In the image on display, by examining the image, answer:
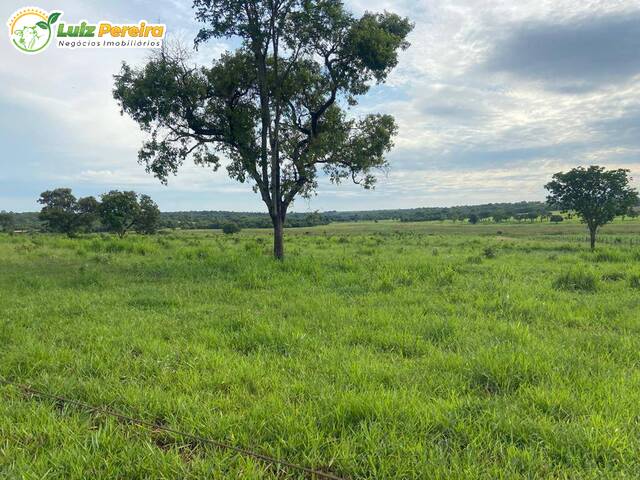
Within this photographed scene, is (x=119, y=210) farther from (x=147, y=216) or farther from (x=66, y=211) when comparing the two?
(x=66, y=211)

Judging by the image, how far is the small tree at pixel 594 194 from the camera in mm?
28922

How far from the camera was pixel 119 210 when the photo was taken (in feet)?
176

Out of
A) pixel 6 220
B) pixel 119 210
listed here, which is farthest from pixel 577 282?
pixel 6 220

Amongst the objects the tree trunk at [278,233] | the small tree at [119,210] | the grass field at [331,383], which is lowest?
the grass field at [331,383]

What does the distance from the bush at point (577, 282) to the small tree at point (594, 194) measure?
2117 centimetres

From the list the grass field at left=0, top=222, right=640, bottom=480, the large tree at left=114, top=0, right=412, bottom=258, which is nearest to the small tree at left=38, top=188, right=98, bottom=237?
the large tree at left=114, top=0, right=412, bottom=258

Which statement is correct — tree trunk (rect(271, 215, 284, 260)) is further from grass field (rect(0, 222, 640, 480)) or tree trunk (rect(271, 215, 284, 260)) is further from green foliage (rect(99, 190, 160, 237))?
green foliage (rect(99, 190, 160, 237))

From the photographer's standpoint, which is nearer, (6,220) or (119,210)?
(119,210)

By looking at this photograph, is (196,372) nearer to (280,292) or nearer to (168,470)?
(168,470)

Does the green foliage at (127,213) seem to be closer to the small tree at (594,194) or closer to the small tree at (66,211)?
the small tree at (66,211)

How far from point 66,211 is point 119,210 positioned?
26.9 metres

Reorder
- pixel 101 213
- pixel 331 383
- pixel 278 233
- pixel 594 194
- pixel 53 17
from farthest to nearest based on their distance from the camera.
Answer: pixel 101 213, pixel 594 194, pixel 278 233, pixel 53 17, pixel 331 383

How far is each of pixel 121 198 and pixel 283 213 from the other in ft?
149

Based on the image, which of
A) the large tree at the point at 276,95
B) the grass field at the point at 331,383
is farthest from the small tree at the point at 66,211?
the grass field at the point at 331,383
